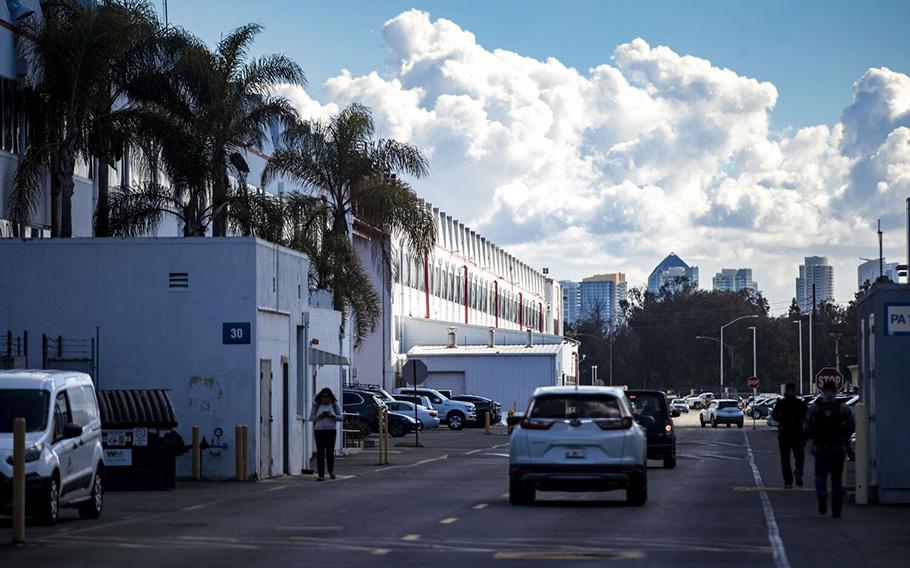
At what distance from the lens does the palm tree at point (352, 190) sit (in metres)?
55.0

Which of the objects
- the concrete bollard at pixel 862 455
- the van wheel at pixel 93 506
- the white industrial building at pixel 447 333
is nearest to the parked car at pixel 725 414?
the white industrial building at pixel 447 333

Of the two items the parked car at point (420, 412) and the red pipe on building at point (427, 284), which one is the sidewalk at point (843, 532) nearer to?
the parked car at point (420, 412)

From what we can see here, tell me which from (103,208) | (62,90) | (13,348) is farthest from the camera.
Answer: (103,208)

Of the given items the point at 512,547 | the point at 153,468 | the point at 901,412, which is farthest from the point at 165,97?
the point at 512,547

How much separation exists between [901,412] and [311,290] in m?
32.8

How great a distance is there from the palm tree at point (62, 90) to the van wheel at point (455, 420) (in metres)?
35.5

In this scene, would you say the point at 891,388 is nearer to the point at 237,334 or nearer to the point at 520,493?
the point at 520,493

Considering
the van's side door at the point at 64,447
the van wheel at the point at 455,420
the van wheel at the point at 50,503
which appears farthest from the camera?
the van wheel at the point at 455,420

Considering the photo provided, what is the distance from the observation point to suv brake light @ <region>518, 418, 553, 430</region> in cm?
2303

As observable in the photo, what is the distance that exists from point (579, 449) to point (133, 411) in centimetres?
903

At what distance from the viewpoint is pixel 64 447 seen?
795 inches

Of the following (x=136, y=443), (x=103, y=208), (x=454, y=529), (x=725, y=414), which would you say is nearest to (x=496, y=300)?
(x=725, y=414)

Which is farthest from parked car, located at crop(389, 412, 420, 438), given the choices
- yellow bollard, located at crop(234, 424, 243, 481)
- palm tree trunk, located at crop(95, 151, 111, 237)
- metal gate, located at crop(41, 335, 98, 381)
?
metal gate, located at crop(41, 335, 98, 381)

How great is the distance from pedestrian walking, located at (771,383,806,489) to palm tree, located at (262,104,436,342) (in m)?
25.9
